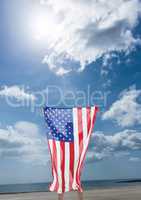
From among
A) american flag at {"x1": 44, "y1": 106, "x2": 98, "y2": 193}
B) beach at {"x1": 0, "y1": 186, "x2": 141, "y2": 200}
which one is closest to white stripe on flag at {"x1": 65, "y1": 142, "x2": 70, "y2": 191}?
american flag at {"x1": 44, "y1": 106, "x2": 98, "y2": 193}

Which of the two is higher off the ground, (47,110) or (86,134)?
(47,110)

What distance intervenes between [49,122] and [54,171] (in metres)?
1.01

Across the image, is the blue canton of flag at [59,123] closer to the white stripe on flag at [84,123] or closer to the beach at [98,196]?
the white stripe on flag at [84,123]

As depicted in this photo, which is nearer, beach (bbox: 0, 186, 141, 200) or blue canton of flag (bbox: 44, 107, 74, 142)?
blue canton of flag (bbox: 44, 107, 74, 142)

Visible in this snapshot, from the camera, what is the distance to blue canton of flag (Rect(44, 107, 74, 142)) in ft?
24.5

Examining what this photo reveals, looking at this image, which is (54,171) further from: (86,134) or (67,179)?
(86,134)

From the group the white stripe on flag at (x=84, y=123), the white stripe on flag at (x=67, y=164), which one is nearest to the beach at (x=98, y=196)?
the white stripe on flag at (x=67, y=164)

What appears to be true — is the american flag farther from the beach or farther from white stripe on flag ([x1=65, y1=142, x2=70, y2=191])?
the beach

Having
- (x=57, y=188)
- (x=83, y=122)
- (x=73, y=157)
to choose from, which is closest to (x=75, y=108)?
(x=83, y=122)

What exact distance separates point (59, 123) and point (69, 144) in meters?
0.53

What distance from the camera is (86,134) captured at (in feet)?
25.3

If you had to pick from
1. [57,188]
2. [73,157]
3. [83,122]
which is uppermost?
[83,122]

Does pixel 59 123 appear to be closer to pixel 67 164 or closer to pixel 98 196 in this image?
pixel 67 164

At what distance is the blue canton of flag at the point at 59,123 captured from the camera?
747 cm
